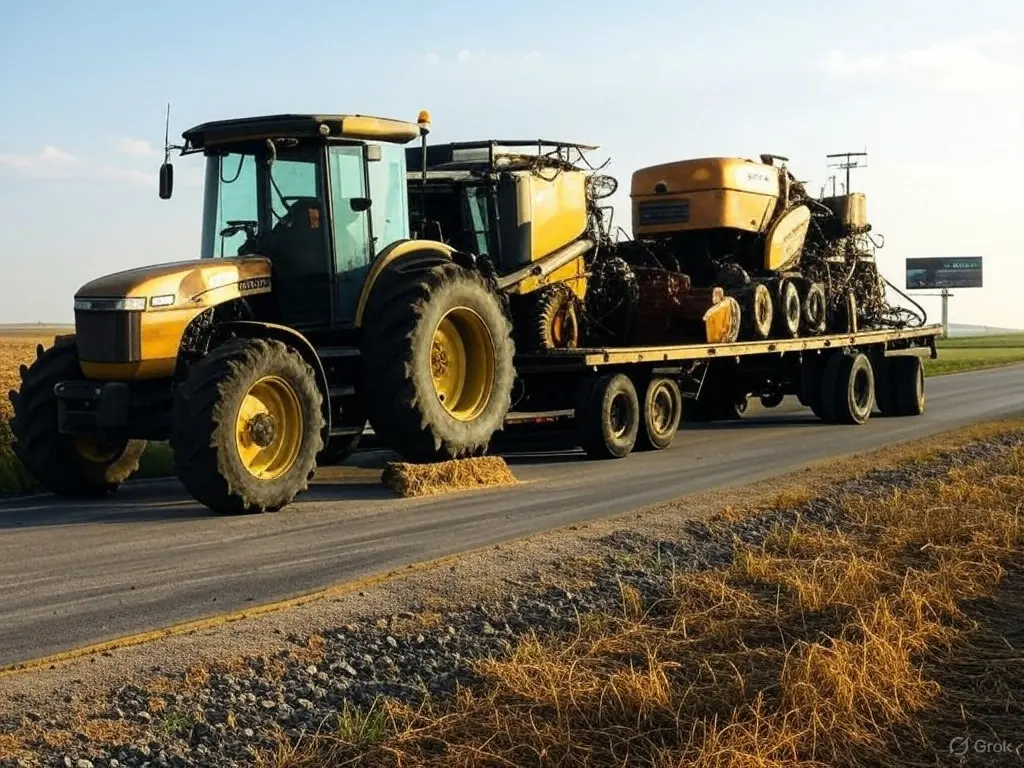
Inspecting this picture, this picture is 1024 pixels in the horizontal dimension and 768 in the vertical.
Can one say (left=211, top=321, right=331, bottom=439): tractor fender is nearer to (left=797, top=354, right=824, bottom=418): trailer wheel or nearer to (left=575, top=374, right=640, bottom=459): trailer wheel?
(left=575, top=374, right=640, bottom=459): trailer wheel

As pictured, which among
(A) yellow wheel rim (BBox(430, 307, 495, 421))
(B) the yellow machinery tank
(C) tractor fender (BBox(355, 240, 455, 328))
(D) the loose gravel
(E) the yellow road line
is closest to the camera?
(D) the loose gravel

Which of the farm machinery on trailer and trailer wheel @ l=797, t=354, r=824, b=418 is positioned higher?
the farm machinery on trailer

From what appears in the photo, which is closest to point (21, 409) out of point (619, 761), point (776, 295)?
point (619, 761)

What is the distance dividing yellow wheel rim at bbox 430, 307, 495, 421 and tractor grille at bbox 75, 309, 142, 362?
3.31m

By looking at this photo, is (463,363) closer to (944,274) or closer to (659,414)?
(659,414)

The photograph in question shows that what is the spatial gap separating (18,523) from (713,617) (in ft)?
20.3

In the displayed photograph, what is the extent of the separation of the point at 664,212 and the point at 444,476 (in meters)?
8.10

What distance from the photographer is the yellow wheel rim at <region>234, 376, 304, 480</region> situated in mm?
9891

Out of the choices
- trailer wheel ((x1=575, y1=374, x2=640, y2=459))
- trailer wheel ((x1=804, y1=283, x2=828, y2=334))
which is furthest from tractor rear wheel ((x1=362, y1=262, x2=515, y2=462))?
trailer wheel ((x1=804, y1=283, x2=828, y2=334))

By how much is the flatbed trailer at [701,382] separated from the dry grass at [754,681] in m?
6.93

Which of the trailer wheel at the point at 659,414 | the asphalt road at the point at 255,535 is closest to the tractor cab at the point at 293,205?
the asphalt road at the point at 255,535

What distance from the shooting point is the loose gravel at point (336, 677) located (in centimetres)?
435

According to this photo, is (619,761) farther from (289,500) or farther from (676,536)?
(289,500)

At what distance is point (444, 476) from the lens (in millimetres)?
11352
